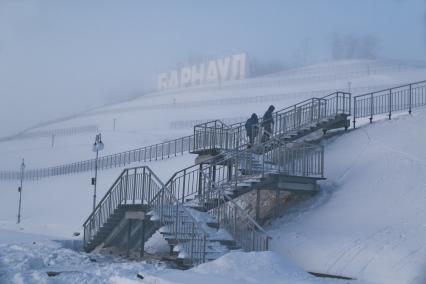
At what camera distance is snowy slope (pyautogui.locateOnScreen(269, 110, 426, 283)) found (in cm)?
1477

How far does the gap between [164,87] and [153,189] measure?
3380 inches

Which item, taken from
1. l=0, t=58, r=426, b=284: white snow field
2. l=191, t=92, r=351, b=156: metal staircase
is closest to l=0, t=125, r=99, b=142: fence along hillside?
l=0, t=58, r=426, b=284: white snow field

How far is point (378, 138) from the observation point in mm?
23484

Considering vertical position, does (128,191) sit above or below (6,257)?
above

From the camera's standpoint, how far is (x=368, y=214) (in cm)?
1753

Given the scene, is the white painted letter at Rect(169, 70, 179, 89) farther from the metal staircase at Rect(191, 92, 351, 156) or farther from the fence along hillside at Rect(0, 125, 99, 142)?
the metal staircase at Rect(191, 92, 351, 156)

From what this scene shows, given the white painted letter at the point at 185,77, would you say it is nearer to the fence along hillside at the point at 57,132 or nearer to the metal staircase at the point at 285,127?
the fence along hillside at the point at 57,132

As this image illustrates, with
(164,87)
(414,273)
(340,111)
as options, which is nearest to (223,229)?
Result: (414,273)

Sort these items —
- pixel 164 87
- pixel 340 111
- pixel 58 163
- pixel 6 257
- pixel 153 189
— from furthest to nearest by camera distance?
pixel 164 87 < pixel 58 163 < pixel 340 111 < pixel 153 189 < pixel 6 257

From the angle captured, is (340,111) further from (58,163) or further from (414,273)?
(58,163)

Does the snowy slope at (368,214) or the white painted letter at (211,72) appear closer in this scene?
the snowy slope at (368,214)

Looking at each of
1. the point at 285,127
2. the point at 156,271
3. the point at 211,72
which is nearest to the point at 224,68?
the point at 211,72

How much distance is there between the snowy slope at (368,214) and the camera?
1477 centimetres

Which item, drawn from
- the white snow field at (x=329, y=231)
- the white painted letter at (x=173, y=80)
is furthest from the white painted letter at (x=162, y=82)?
the white snow field at (x=329, y=231)
